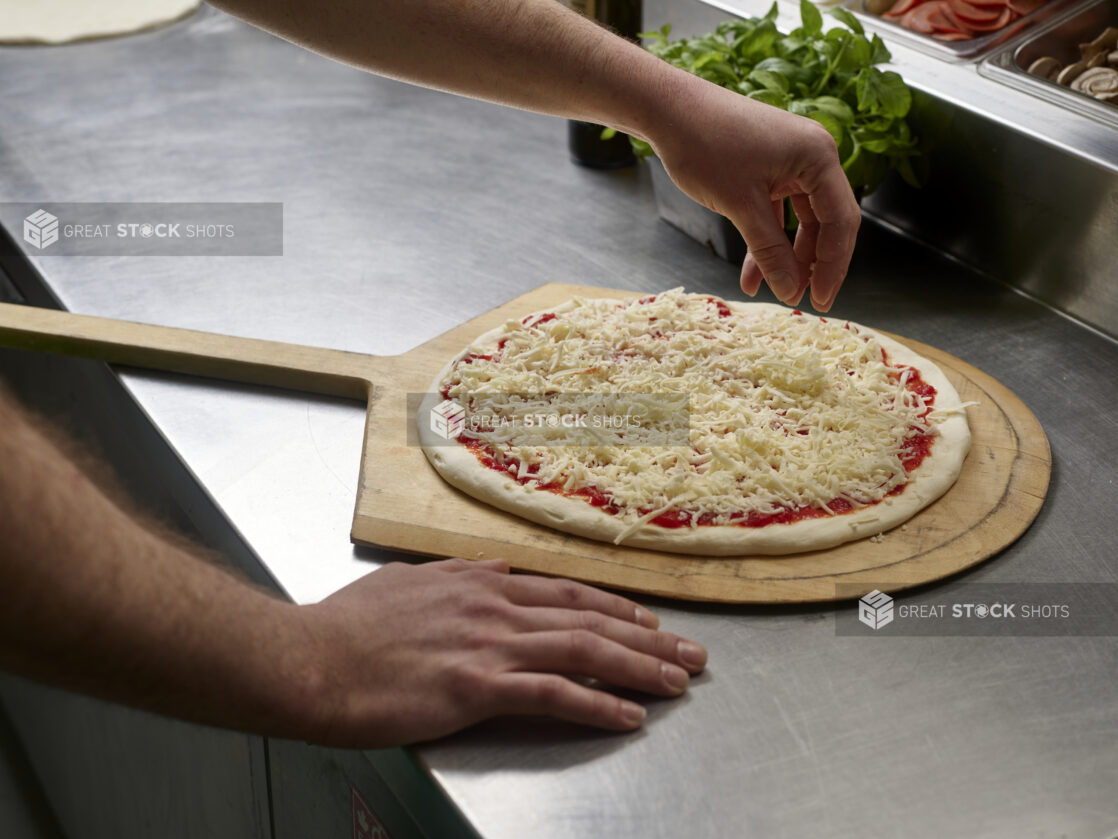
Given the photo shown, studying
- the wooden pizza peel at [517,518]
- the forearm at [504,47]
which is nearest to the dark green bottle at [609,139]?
the forearm at [504,47]

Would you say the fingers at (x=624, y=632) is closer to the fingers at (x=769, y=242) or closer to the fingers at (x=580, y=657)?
the fingers at (x=580, y=657)

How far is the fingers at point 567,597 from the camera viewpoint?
3.29 feet

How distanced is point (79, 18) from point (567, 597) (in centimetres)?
272

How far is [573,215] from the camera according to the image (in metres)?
2.02

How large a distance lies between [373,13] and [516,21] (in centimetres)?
21

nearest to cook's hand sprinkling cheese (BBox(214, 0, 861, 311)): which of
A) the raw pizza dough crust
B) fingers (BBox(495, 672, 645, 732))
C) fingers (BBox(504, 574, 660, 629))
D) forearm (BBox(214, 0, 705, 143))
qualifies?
forearm (BBox(214, 0, 705, 143))

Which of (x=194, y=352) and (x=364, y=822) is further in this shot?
(x=194, y=352)

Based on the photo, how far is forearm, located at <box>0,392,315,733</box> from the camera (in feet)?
2.43

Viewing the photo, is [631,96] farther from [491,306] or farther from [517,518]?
[517,518]

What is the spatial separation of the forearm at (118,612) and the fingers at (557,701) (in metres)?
0.19

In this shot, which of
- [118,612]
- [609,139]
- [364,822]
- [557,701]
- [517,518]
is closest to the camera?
[118,612]

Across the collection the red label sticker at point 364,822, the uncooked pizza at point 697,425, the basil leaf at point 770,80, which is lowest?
the red label sticker at point 364,822

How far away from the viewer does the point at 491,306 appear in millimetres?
1720

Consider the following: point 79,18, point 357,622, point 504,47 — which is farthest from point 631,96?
point 79,18
